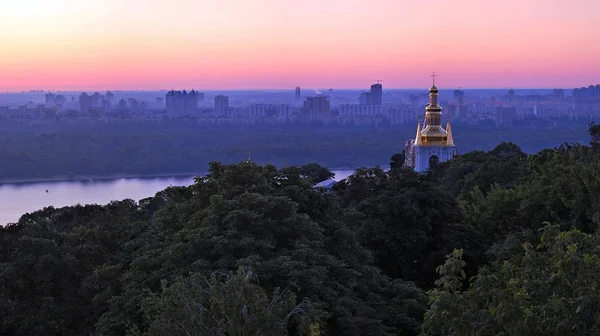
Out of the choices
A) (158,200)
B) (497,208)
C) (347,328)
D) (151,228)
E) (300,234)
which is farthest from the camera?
(158,200)

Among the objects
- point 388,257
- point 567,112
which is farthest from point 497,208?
point 567,112

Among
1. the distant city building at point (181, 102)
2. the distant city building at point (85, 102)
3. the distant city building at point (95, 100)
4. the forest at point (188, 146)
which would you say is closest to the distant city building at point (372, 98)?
the distant city building at point (181, 102)

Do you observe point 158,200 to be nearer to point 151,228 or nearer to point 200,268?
point 151,228

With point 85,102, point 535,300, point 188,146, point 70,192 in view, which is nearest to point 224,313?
point 535,300

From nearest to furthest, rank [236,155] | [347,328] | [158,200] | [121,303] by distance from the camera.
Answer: [347,328] → [121,303] → [158,200] → [236,155]

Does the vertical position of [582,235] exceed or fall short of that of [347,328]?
it exceeds it

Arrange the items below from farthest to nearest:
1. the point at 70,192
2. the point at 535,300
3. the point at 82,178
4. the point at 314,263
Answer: the point at 82,178 → the point at 70,192 → the point at 314,263 → the point at 535,300

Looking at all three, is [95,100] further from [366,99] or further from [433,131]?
[433,131]
